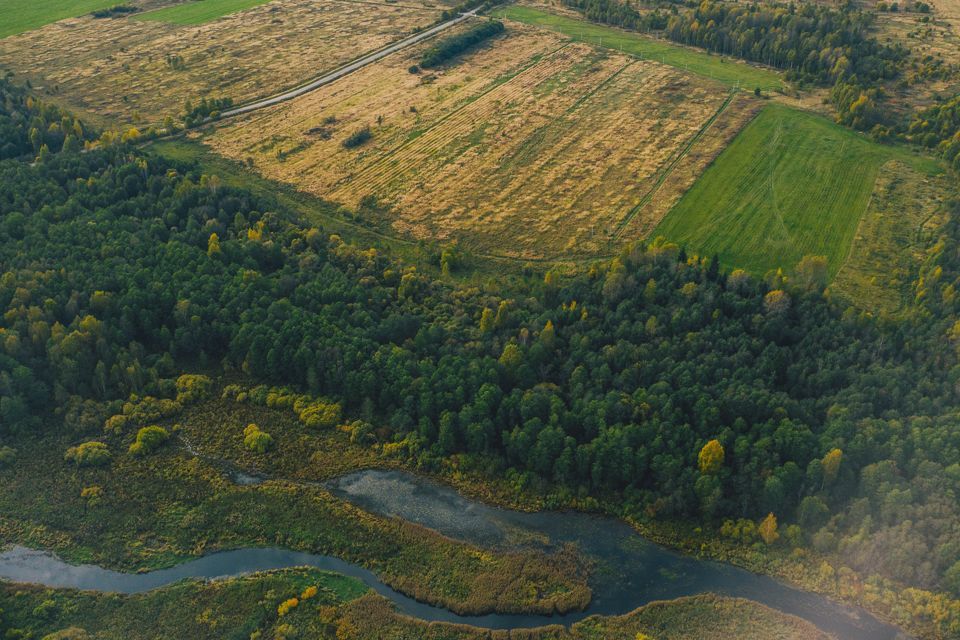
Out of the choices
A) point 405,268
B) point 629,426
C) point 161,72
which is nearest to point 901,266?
point 629,426

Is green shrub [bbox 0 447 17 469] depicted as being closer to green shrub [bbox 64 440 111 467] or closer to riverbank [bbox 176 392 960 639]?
green shrub [bbox 64 440 111 467]

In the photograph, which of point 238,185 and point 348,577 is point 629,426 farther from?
point 238,185

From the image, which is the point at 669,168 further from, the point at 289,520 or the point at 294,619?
the point at 294,619

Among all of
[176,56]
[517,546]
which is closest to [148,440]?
[517,546]

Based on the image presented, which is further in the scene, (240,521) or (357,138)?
(357,138)

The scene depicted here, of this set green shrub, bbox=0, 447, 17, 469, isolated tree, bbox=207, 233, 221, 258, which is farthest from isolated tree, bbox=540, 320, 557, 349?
green shrub, bbox=0, 447, 17, 469
